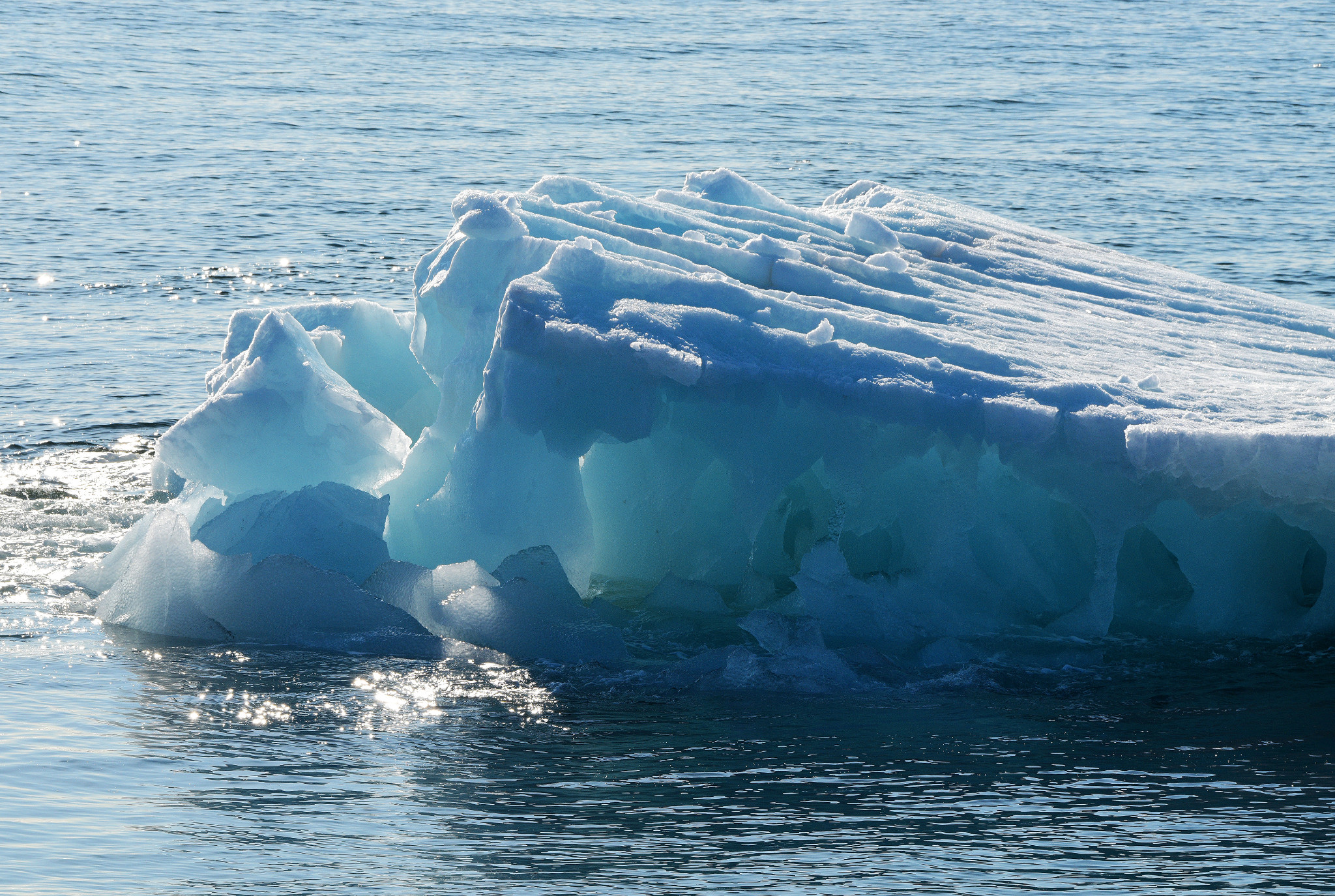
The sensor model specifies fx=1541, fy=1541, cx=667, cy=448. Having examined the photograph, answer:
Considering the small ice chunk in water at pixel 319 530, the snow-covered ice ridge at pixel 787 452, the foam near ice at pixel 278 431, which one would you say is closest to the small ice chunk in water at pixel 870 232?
the snow-covered ice ridge at pixel 787 452

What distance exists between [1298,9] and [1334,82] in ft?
29.2

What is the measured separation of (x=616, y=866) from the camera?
4723 mm

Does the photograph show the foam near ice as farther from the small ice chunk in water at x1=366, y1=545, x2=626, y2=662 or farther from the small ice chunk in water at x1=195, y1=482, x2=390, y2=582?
the small ice chunk in water at x1=366, y1=545, x2=626, y2=662

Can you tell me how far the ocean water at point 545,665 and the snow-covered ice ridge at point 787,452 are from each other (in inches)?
18.2

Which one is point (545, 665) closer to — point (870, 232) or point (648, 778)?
point (648, 778)

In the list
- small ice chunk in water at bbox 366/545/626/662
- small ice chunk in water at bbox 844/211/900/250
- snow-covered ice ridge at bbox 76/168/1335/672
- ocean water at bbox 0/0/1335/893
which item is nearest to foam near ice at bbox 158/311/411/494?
snow-covered ice ridge at bbox 76/168/1335/672

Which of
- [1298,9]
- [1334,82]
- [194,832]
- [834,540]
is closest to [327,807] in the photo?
[194,832]

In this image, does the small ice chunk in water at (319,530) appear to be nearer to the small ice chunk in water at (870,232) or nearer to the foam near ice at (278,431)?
the foam near ice at (278,431)

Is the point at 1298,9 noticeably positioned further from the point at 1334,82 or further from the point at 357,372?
the point at 357,372

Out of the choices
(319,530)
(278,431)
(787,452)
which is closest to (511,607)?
(319,530)

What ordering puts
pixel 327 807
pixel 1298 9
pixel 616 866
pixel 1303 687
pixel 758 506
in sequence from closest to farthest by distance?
pixel 616 866
pixel 327 807
pixel 1303 687
pixel 758 506
pixel 1298 9

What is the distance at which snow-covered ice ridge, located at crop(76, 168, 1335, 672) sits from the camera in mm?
6625

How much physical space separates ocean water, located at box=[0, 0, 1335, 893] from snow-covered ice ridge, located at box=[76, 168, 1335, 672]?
0.46m

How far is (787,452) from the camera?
22.1 ft
